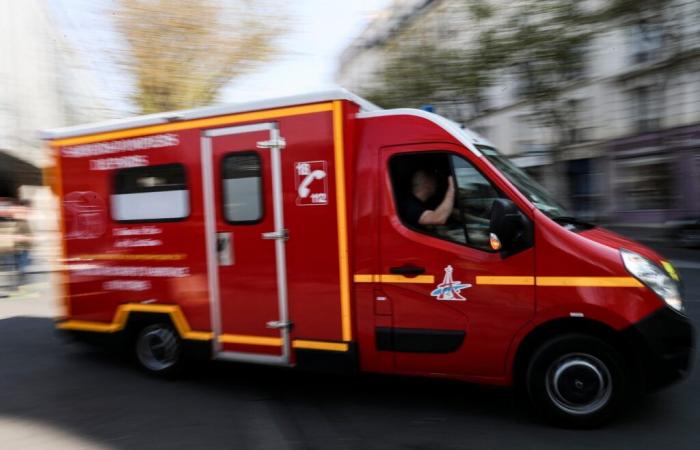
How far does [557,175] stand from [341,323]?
20814 millimetres

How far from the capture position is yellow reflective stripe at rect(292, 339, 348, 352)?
167 inches

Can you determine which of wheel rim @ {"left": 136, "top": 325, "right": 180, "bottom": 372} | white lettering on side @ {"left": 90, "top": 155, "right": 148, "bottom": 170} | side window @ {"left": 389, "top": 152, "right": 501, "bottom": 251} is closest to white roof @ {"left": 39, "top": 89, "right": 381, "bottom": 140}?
Result: white lettering on side @ {"left": 90, "top": 155, "right": 148, "bottom": 170}

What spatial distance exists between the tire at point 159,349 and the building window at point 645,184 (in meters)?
21.0

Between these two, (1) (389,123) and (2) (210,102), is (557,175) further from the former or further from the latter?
(1) (389,123)

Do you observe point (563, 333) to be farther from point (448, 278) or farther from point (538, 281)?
point (448, 278)

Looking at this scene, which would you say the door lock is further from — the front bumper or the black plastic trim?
the front bumper

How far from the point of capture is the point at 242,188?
458cm

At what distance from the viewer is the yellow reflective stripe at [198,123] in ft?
14.1

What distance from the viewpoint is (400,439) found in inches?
145

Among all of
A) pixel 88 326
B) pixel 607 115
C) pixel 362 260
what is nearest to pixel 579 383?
pixel 362 260

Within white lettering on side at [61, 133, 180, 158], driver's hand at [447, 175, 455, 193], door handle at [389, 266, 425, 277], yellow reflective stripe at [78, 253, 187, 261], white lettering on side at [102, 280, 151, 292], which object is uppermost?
white lettering on side at [61, 133, 180, 158]

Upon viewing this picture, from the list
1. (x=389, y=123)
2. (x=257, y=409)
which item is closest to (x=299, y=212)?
(x=389, y=123)

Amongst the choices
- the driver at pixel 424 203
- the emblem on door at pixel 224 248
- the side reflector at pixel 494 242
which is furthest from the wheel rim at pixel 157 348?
the side reflector at pixel 494 242

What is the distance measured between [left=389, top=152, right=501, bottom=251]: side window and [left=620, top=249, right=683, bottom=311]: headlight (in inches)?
36.4
